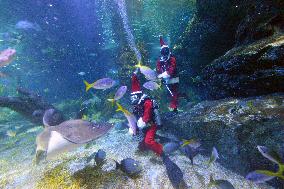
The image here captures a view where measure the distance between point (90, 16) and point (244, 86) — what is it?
15.6 meters

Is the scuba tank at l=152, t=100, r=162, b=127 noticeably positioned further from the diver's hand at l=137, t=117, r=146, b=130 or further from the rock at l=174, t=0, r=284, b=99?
the rock at l=174, t=0, r=284, b=99

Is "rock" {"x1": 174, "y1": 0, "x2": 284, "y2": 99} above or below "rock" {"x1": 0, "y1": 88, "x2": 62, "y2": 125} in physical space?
below

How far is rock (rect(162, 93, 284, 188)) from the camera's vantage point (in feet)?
13.9

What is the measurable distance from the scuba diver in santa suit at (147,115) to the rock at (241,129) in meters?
1.02

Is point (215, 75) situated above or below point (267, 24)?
below

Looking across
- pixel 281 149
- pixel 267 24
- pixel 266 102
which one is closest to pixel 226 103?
pixel 266 102

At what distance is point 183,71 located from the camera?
10.3 m

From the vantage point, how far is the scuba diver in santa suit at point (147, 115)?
527 cm

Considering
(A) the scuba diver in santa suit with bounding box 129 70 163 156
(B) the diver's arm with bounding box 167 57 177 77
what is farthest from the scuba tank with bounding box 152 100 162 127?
(B) the diver's arm with bounding box 167 57 177 77

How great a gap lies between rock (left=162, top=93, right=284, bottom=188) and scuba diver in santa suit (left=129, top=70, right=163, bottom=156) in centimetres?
102

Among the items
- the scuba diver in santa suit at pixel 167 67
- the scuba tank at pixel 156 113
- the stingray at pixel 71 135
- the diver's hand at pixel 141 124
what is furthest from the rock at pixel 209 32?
the stingray at pixel 71 135

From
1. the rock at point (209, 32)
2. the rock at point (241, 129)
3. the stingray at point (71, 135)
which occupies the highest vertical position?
the rock at point (209, 32)

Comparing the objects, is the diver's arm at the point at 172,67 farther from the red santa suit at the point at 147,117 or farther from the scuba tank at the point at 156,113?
the scuba tank at the point at 156,113

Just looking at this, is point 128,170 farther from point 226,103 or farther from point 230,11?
point 230,11
